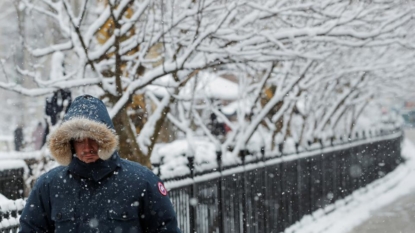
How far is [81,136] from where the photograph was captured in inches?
115

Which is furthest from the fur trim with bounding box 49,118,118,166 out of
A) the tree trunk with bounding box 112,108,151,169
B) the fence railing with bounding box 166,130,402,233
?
the tree trunk with bounding box 112,108,151,169

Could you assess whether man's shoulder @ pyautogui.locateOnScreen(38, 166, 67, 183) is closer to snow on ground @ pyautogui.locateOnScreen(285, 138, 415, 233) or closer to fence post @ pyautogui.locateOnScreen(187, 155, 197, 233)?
fence post @ pyautogui.locateOnScreen(187, 155, 197, 233)

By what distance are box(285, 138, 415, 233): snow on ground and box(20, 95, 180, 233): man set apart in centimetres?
610

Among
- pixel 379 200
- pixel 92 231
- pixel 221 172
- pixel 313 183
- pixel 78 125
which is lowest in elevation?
pixel 379 200

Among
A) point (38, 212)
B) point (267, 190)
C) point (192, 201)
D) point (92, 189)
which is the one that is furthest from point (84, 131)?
point (267, 190)

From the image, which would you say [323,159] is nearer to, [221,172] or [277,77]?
[277,77]

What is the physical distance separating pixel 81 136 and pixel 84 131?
0.10ft

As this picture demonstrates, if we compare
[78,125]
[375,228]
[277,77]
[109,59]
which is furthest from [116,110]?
[277,77]

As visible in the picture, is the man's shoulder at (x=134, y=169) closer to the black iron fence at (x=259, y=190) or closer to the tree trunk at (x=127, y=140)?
the black iron fence at (x=259, y=190)

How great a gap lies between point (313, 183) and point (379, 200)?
11.2 ft

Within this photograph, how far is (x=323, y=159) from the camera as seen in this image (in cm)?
1072

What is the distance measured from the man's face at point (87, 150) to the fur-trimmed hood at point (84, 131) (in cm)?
4

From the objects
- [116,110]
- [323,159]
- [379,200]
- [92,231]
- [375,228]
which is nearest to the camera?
[92,231]

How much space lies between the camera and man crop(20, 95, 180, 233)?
2.93 metres
